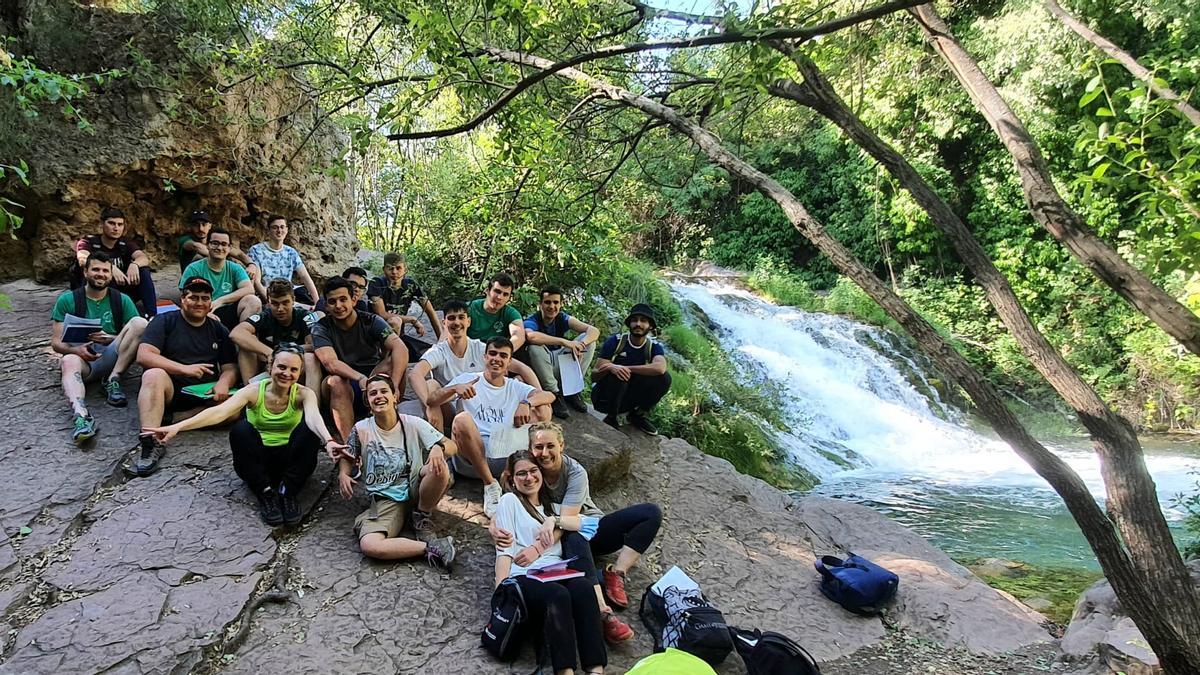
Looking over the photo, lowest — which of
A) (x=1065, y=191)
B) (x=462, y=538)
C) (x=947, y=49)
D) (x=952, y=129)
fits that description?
(x=462, y=538)

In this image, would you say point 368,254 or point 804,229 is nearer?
point 804,229

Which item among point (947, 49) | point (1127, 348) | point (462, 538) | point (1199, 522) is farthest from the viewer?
point (1127, 348)

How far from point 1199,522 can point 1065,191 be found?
1076cm

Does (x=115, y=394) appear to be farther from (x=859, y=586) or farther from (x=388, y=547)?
(x=859, y=586)

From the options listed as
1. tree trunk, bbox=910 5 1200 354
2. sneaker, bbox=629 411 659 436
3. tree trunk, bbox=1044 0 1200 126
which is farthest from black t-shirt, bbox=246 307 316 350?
tree trunk, bbox=1044 0 1200 126

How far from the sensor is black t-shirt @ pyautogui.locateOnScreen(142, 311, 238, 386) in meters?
4.32

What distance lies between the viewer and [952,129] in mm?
14883

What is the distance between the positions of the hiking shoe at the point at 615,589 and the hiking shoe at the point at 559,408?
185 cm

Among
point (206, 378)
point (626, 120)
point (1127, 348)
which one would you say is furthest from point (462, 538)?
point (1127, 348)

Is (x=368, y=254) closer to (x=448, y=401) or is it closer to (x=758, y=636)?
(x=448, y=401)

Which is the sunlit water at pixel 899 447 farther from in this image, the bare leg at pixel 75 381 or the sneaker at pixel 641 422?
the bare leg at pixel 75 381

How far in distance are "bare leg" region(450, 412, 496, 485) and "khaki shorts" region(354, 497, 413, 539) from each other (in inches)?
19.9

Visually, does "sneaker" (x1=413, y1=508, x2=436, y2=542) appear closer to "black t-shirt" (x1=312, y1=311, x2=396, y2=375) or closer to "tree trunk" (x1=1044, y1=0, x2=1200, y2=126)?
"black t-shirt" (x1=312, y1=311, x2=396, y2=375)

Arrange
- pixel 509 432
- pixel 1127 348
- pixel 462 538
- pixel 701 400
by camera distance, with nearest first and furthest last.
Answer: pixel 462 538
pixel 509 432
pixel 701 400
pixel 1127 348
